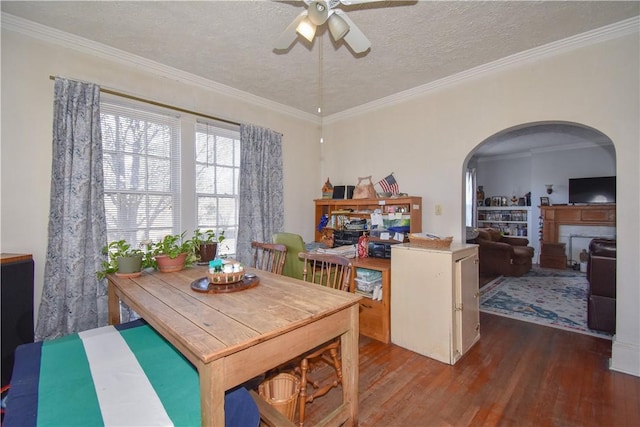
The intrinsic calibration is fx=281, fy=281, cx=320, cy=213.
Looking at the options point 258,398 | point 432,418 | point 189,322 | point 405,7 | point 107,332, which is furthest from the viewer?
point 405,7

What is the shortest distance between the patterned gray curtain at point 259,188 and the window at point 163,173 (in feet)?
0.43

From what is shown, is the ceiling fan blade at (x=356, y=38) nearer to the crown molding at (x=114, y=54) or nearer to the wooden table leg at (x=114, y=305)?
the crown molding at (x=114, y=54)

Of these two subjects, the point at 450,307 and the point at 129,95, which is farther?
the point at 129,95

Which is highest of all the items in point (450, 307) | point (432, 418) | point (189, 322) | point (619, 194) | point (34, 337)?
point (619, 194)

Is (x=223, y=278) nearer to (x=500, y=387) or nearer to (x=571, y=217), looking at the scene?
(x=500, y=387)

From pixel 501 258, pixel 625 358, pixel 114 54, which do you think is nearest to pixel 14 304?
pixel 114 54

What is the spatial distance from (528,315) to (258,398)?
321 cm

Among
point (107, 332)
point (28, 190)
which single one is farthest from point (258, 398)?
point (28, 190)

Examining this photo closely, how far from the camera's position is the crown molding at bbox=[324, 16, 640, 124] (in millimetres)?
2138

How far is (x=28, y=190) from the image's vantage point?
6.93ft

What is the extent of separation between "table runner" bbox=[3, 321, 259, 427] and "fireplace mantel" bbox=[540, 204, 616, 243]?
7267 millimetres

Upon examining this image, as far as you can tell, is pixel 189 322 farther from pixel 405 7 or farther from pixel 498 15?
pixel 498 15

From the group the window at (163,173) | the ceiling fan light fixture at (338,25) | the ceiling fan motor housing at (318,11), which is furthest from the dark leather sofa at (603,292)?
the window at (163,173)

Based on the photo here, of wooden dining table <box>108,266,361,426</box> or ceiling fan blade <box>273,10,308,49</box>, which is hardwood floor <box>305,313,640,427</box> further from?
ceiling fan blade <box>273,10,308,49</box>
